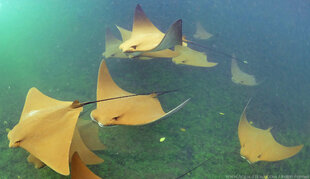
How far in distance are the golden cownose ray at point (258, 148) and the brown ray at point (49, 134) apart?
155cm

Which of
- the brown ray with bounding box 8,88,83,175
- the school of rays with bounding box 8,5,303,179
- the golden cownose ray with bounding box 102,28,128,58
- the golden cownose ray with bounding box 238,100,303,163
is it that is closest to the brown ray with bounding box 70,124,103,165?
the school of rays with bounding box 8,5,303,179

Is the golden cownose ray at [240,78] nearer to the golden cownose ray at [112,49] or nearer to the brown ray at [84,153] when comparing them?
the golden cownose ray at [112,49]

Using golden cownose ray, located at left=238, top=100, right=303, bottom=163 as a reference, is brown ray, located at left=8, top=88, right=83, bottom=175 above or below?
above

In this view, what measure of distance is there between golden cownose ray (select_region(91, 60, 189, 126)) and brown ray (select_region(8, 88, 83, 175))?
231mm

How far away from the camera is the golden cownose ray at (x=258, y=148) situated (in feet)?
5.53

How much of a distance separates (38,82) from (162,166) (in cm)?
231

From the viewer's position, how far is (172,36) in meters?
1.90

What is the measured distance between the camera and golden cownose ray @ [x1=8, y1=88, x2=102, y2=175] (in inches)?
47.9

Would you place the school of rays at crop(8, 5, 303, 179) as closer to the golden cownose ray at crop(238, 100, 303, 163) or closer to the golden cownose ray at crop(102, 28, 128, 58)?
the golden cownose ray at crop(238, 100, 303, 163)

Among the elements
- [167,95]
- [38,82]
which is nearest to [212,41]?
[167,95]

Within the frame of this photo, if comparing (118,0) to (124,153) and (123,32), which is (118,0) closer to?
(123,32)

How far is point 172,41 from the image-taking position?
6.45 feet

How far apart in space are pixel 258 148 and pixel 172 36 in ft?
4.69

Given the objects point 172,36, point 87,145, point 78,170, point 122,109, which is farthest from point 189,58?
point 78,170
